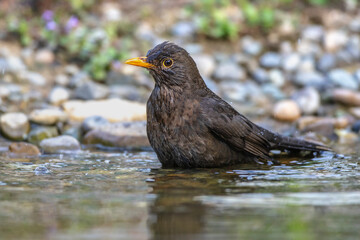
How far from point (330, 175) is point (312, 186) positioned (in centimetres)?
62

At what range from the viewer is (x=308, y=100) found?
8820 millimetres

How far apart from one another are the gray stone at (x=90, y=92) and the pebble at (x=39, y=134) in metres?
1.10

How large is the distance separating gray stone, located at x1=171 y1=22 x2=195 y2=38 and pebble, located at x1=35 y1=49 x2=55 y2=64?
226cm

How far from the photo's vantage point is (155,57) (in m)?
5.76

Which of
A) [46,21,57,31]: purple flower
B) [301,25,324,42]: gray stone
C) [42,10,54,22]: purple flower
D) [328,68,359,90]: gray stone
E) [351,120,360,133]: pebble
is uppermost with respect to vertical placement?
[42,10,54,22]: purple flower

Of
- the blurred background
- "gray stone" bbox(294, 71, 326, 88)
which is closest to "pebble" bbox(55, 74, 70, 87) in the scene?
the blurred background

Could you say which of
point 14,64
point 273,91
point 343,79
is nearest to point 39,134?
point 14,64

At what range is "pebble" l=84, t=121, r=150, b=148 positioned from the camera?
278 inches

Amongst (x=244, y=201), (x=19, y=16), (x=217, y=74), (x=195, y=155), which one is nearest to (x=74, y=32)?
(x=19, y=16)

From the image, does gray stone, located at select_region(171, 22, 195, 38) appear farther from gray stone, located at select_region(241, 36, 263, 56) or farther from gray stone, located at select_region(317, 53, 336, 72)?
gray stone, located at select_region(317, 53, 336, 72)

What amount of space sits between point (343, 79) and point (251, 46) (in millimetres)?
1723

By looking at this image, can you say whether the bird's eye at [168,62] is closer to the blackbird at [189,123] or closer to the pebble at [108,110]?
the blackbird at [189,123]

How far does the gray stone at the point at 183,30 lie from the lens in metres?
10.6

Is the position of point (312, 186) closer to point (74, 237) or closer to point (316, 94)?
point (74, 237)
